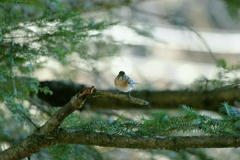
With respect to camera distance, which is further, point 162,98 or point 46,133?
point 162,98

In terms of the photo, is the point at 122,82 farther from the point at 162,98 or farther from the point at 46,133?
the point at 162,98

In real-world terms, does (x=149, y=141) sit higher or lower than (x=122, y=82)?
lower

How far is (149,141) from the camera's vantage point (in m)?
1.10

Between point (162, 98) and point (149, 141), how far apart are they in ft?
4.63

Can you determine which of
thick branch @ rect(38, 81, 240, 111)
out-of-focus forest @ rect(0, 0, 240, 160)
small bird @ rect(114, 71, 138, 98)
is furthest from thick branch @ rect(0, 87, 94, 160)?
thick branch @ rect(38, 81, 240, 111)

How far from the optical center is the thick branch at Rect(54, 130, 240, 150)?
1.04 metres

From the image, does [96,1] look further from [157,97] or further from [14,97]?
[14,97]

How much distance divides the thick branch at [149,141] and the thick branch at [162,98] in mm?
1162

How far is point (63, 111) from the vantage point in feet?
3.64

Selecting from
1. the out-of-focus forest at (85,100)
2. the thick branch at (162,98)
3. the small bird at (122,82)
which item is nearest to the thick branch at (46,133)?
the out-of-focus forest at (85,100)

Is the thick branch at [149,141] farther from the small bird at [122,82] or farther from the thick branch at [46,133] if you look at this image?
the small bird at [122,82]

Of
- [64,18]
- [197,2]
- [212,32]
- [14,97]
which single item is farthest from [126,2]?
[197,2]

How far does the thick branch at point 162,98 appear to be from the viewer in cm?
229

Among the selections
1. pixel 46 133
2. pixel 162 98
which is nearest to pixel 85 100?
pixel 46 133
